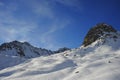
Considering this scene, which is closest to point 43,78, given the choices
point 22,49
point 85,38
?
point 85,38

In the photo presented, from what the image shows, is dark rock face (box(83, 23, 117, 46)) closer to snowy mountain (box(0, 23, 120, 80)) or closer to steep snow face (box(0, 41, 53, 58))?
snowy mountain (box(0, 23, 120, 80))

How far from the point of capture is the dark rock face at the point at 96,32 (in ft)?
133

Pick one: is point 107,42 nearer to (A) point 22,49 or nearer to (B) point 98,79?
(B) point 98,79

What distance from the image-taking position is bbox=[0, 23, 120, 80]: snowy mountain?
14578 mm

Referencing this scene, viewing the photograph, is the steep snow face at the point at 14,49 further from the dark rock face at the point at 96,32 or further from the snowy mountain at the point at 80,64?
the snowy mountain at the point at 80,64

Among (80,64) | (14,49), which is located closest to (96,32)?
(80,64)

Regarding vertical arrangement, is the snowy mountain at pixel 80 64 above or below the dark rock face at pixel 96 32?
below

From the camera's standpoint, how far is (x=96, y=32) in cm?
4228

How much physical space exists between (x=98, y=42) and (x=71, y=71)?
1836 centimetres

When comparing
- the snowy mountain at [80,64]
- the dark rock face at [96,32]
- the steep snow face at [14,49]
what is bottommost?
the snowy mountain at [80,64]

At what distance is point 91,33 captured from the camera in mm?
43219

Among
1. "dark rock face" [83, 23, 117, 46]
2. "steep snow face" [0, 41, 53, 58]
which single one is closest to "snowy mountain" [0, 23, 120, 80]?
"dark rock face" [83, 23, 117, 46]

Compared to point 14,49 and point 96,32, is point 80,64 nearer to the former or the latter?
point 96,32

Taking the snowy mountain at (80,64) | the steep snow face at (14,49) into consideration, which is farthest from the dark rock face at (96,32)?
the steep snow face at (14,49)
